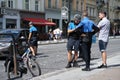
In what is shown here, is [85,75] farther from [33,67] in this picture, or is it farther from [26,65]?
Result: [26,65]

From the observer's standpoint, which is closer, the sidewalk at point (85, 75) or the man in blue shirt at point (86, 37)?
the sidewalk at point (85, 75)

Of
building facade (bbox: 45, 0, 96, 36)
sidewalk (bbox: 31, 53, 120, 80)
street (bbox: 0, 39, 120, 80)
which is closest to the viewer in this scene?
sidewalk (bbox: 31, 53, 120, 80)

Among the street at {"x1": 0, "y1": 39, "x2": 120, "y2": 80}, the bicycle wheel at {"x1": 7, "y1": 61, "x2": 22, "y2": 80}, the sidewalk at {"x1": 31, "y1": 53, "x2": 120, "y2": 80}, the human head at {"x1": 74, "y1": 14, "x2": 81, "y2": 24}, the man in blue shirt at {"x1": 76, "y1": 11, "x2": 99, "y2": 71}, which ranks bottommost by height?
the street at {"x1": 0, "y1": 39, "x2": 120, "y2": 80}

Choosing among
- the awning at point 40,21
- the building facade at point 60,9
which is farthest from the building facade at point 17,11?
the building facade at point 60,9

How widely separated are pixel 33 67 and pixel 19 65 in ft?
2.20

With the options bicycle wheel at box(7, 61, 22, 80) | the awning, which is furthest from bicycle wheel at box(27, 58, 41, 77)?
the awning

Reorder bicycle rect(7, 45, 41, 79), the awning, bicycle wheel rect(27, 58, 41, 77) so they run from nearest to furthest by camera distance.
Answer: bicycle rect(7, 45, 41, 79), bicycle wheel rect(27, 58, 41, 77), the awning

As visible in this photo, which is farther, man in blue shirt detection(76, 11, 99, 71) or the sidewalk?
man in blue shirt detection(76, 11, 99, 71)

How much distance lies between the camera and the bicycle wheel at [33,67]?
11977mm

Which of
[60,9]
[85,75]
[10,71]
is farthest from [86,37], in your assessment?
[60,9]

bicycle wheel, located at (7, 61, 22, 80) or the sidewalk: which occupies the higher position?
bicycle wheel, located at (7, 61, 22, 80)

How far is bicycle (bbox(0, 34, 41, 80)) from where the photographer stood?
11273mm

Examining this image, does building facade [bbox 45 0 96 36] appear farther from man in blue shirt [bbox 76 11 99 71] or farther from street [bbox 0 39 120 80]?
man in blue shirt [bbox 76 11 99 71]

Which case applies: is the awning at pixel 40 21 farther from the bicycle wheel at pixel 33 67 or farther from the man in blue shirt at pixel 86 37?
the bicycle wheel at pixel 33 67
